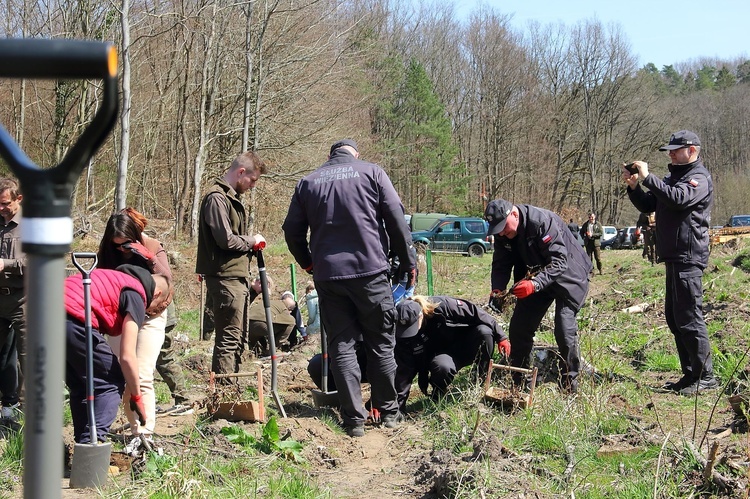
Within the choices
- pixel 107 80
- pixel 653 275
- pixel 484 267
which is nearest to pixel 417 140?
pixel 484 267

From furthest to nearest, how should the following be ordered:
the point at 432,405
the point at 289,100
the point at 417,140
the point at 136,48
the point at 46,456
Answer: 1. the point at 417,140
2. the point at 289,100
3. the point at 136,48
4. the point at 432,405
5. the point at 46,456

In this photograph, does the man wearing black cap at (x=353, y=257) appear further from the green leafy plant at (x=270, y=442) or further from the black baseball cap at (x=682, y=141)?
the black baseball cap at (x=682, y=141)

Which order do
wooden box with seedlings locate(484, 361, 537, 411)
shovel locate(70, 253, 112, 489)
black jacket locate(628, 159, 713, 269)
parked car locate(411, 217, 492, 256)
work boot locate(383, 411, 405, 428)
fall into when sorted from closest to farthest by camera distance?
1. shovel locate(70, 253, 112, 489)
2. wooden box with seedlings locate(484, 361, 537, 411)
3. work boot locate(383, 411, 405, 428)
4. black jacket locate(628, 159, 713, 269)
5. parked car locate(411, 217, 492, 256)

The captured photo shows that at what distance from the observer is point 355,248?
5141 millimetres

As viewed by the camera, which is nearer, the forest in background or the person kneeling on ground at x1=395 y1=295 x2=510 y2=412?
the person kneeling on ground at x1=395 y1=295 x2=510 y2=412

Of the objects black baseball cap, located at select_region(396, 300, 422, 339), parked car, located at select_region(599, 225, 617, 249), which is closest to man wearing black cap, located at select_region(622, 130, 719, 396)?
black baseball cap, located at select_region(396, 300, 422, 339)

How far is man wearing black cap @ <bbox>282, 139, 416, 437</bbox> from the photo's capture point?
513 centimetres

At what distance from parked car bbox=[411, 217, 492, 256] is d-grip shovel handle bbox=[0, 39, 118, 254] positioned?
28.3 m

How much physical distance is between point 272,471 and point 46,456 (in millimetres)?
3249

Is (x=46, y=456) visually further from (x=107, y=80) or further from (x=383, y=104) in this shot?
(x=383, y=104)

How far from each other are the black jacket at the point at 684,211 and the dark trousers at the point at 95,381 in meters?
3.89

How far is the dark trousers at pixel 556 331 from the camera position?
589 centimetres

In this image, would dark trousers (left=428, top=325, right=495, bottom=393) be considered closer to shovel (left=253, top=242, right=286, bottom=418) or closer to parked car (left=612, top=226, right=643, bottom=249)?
shovel (left=253, top=242, right=286, bottom=418)

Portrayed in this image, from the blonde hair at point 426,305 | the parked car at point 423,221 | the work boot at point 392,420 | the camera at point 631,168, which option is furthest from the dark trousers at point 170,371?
the parked car at point 423,221
